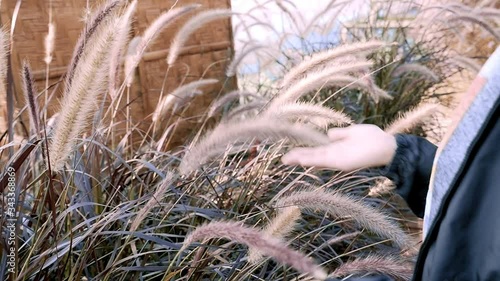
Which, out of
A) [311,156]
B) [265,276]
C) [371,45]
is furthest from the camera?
[371,45]

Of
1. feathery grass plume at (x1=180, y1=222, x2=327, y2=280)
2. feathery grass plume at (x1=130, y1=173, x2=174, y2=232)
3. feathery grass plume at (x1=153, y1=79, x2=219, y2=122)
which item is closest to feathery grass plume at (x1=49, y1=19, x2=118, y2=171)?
feathery grass plume at (x1=130, y1=173, x2=174, y2=232)

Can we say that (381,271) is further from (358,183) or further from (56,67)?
(56,67)

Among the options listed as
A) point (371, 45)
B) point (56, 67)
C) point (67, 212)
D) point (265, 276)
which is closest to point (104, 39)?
point (67, 212)

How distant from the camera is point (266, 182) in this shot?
1359 mm

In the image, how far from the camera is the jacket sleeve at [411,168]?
37.9 inches

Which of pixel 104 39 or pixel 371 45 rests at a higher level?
pixel 104 39

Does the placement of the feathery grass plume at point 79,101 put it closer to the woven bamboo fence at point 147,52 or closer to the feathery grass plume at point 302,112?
the feathery grass plume at point 302,112

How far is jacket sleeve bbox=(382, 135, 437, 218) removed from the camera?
3.16 feet

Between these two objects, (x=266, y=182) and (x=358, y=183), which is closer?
(x=266, y=182)

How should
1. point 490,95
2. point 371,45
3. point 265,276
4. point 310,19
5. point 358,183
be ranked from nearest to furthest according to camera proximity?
point 490,95 < point 265,276 < point 371,45 < point 358,183 < point 310,19

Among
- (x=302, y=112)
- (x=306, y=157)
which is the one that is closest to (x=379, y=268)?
(x=306, y=157)

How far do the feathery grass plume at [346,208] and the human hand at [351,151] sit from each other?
0.18 feet

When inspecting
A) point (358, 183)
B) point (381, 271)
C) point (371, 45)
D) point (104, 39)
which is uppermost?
point (104, 39)

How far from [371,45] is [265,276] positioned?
624mm
